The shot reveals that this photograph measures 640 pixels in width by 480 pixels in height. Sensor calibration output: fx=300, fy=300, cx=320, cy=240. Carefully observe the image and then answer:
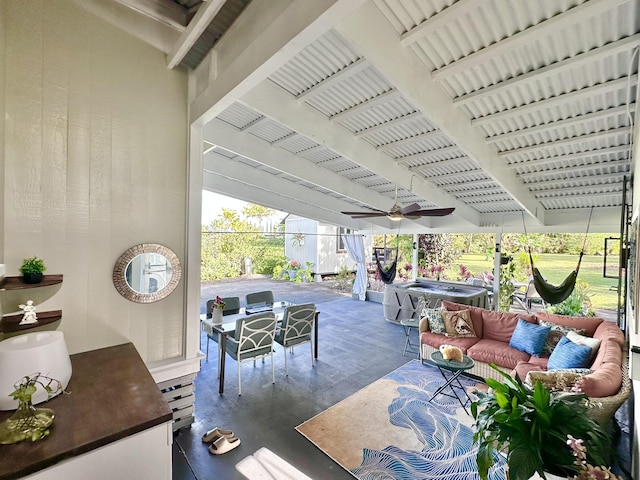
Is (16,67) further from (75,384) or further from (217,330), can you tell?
(217,330)

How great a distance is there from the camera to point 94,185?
2.22 m

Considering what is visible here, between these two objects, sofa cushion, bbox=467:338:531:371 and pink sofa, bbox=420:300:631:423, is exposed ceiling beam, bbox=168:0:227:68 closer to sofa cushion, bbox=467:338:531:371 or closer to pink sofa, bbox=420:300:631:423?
pink sofa, bbox=420:300:631:423

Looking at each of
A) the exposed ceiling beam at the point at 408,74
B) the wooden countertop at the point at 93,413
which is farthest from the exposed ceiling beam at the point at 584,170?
the wooden countertop at the point at 93,413

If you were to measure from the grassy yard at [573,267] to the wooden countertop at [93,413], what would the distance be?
8.73 m

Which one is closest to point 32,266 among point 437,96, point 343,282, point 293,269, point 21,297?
point 21,297

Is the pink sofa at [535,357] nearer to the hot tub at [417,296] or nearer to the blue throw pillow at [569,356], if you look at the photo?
the blue throw pillow at [569,356]

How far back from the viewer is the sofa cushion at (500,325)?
417cm

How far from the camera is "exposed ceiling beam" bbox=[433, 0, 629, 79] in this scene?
1862mm

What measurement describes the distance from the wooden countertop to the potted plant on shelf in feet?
2.03

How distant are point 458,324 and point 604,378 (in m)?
1.99

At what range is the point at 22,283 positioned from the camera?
1.87 m

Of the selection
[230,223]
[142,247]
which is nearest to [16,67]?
[142,247]

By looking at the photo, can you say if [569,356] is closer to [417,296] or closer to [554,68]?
[554,68]

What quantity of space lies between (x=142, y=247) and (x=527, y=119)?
4.05 meters
